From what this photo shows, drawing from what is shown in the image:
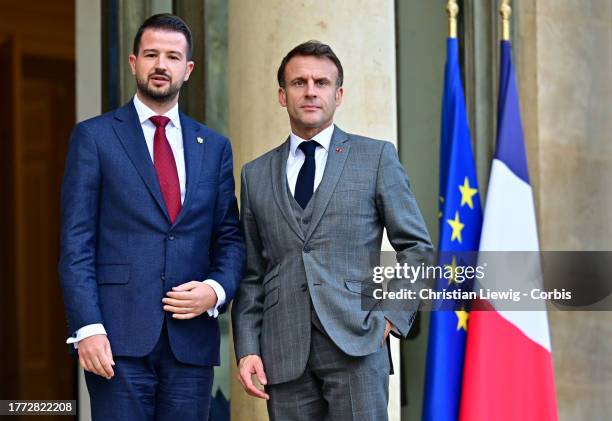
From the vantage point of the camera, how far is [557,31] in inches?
246

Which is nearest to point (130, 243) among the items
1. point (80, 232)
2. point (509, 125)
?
point (80, 232)

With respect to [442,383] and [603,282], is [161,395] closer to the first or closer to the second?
[442,383]

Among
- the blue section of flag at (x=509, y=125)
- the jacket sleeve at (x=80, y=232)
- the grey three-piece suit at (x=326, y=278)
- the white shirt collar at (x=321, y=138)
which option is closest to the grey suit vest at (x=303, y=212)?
the grey three-piece suit at (x=326, y=278)

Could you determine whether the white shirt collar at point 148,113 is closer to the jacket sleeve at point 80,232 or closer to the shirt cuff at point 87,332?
the jacket sleeve at point 80,232

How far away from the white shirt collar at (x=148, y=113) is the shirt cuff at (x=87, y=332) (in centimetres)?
73

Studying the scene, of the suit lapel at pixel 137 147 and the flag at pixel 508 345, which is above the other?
the suit lapel at pixel 137 147

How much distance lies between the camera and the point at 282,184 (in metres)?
3.70

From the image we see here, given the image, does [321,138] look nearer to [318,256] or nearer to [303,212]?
[303,212]

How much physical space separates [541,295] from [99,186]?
2.68 metres

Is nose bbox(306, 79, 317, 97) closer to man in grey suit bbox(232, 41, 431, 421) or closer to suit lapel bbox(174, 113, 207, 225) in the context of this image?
man in grey suit bbox(232, 41, 431, 421)

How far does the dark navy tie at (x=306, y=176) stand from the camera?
3.67m

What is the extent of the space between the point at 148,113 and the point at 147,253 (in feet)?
1.61

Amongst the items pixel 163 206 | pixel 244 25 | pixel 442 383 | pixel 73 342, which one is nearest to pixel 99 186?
pixel 163 206

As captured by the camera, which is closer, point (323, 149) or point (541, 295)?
point (323, 149)
